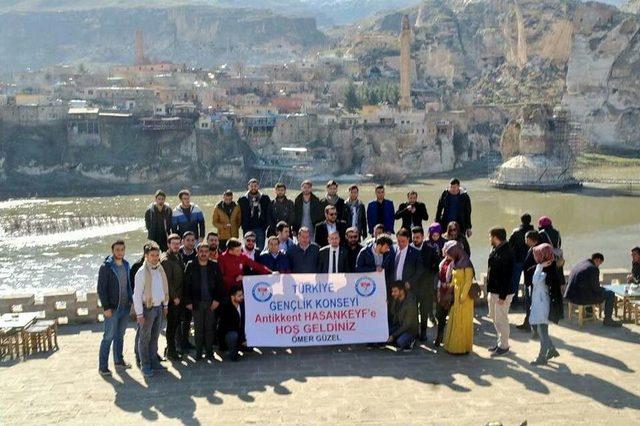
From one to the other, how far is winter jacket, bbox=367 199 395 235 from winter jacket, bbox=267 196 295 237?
111 centimetres

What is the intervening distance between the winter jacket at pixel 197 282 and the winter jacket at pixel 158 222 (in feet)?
6.00

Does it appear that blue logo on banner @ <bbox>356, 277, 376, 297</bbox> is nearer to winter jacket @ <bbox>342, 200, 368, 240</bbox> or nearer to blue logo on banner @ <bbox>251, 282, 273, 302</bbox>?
blue logo on banner @ <bbox>251, 282, 273, 302</bbox>

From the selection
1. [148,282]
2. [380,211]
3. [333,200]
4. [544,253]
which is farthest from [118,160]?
[544,253]

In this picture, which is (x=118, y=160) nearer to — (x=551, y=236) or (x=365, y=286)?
(x=551, y=236)

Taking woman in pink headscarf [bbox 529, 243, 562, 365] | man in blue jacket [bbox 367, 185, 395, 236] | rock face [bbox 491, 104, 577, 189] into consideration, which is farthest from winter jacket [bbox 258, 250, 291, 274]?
rock face [bbox 491, 104, 577, 189]

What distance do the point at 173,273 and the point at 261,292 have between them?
1.09 meters

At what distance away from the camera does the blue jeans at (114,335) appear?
837 centimetres

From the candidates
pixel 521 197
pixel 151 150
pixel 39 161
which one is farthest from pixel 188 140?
pixel 521 197

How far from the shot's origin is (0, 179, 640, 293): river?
25578 mm

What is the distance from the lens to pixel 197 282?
8656 mm

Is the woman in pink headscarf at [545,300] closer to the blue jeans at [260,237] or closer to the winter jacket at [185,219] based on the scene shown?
the blue jeans at [260,237]

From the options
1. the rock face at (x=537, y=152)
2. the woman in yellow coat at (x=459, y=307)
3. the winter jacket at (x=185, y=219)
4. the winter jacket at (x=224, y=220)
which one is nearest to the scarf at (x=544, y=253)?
the woman in yellow coat at (x=459, y=307)

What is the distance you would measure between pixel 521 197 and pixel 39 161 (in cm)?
3600

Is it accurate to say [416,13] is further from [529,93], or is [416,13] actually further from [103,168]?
[103,168]
